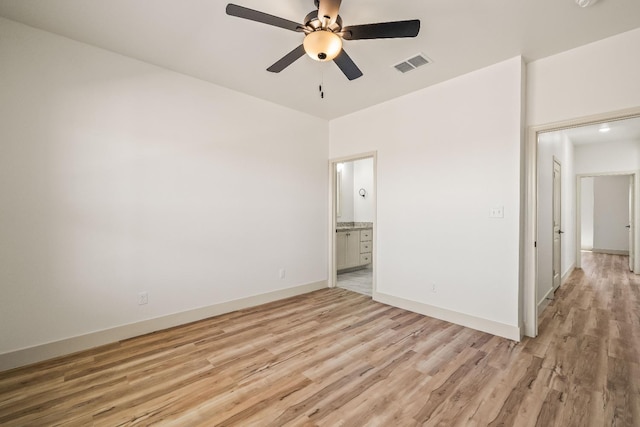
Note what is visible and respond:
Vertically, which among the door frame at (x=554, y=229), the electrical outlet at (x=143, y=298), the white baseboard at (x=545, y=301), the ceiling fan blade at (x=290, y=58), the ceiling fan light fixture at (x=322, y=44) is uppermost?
the ceiling fan blade at (x=290, y=58)

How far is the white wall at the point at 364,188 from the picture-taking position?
652 centimetres

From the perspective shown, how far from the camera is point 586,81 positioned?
8.25ft

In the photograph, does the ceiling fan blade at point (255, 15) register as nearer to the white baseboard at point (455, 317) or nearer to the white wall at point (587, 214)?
the white baseboard at point (455, 317)

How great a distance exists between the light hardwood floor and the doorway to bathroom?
1731 millimetres

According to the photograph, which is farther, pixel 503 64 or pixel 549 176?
pixel 549 176

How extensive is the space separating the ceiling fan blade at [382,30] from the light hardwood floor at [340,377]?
2517mm

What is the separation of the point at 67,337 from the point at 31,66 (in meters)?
2.42

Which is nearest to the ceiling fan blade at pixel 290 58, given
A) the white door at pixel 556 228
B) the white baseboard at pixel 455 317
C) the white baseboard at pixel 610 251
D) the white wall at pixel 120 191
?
the white wall at pixel 120 191

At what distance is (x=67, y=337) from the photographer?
2459 mm

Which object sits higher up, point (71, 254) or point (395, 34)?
point (395, 34)

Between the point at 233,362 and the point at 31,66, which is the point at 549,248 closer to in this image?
the point at 233,362

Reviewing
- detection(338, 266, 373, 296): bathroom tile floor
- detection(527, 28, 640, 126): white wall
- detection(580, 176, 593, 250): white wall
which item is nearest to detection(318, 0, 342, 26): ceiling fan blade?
detection(527, 28, 640, 126): white wall

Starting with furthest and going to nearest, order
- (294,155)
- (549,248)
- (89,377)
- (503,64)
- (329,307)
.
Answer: (294,155) < (549,248) < (329,307) < (503,64) < (89,377)

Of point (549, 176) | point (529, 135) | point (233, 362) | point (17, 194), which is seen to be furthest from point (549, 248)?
point (17, 194)
